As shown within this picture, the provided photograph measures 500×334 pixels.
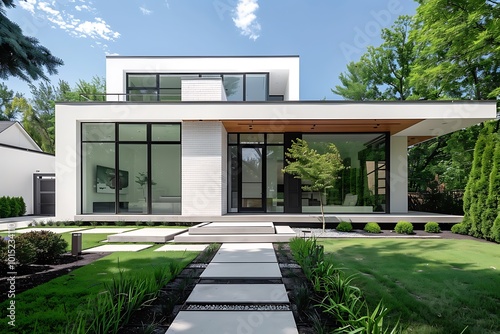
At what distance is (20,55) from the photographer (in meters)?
3.53

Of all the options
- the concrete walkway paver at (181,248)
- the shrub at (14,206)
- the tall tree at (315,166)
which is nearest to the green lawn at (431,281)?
the tall tree at (315,166)

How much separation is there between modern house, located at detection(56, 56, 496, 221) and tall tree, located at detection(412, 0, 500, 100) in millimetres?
4340

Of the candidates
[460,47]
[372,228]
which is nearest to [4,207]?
[372,228]

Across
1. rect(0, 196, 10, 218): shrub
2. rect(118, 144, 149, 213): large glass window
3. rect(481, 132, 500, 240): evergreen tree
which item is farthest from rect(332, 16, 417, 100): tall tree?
rect(0, 196, 10, 218): shrub

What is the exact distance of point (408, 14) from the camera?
21078 millimetres

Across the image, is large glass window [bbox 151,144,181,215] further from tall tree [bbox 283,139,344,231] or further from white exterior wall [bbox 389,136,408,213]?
white exterior wall [bbox 389,136,408,213]

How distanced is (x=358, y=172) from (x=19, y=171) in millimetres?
20117

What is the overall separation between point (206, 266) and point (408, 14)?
25536mm

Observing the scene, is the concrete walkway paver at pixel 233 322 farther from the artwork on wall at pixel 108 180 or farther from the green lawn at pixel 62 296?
the artwork on wall at pixel 108 180

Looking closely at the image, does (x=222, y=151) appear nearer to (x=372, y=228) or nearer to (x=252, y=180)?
(x=252, y=180)

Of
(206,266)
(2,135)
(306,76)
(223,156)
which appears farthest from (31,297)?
(2,135)

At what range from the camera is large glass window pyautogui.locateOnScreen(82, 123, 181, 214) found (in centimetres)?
1168

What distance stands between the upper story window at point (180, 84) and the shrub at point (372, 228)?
30.1 feet

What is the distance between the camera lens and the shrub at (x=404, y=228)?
31.9 ft
